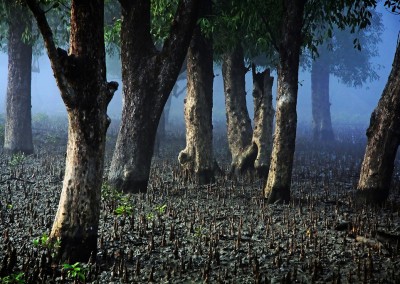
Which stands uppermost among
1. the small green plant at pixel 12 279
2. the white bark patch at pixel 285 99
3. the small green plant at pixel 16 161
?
the white bark patch at pixel 285 99

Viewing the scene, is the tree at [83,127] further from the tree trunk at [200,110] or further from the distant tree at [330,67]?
the distant tree at [330,67]

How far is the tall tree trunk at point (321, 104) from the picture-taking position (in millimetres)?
31294

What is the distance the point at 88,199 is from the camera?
5.84 meters

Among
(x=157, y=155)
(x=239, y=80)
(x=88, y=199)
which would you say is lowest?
(x=88, y=199)

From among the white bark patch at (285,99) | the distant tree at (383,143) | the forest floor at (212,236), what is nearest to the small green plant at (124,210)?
the forest floor at (212,236)

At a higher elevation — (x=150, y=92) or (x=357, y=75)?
(x=357, y=75)

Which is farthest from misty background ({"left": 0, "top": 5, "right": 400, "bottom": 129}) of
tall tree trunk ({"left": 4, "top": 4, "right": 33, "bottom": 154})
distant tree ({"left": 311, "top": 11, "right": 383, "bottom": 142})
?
tall tree trunk ({"left": 4, "top": 4, "right": 33, "bottom": 154})

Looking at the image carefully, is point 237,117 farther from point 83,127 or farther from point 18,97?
point 83,127

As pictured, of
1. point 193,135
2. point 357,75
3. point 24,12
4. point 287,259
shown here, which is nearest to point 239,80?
point 193,135

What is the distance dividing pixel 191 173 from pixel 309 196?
3.26 meters

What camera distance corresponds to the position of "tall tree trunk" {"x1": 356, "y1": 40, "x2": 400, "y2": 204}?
30.0 feet

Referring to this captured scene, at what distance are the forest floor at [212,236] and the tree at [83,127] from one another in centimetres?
30

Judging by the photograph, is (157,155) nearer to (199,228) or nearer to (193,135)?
(193,135)

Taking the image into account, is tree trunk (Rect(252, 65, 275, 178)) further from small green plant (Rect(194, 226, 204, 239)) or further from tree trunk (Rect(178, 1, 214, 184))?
small green plant (Rect(194, 226, 204, 239))
